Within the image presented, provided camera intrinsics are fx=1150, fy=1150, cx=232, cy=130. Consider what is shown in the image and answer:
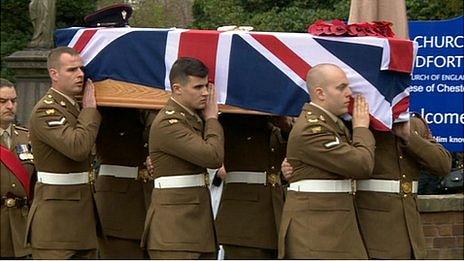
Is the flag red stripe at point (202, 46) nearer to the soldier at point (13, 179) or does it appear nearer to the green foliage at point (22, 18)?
the soldier at point (13, 179)

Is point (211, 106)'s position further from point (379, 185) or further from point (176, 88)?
point (379, 185)

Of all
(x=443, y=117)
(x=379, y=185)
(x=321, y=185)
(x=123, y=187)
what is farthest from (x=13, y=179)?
(x=443, y=117)

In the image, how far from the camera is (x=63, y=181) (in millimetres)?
6625

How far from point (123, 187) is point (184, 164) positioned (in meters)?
1.14

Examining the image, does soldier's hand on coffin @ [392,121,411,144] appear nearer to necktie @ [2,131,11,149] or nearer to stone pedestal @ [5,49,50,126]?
necktie @ [2,131,11,149]

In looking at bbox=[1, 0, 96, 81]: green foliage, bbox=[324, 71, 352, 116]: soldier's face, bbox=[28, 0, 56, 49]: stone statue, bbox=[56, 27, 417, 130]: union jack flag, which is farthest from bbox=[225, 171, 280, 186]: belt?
bbox=[1, 0, 96, 81]: green foliage

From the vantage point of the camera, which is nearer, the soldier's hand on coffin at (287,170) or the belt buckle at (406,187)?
the soldier's hand on coffin at (287,170)

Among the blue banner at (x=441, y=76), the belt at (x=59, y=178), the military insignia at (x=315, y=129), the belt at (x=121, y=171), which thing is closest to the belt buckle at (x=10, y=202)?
the belt at (x=59, y=178)

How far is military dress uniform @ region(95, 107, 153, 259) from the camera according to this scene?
7.34m

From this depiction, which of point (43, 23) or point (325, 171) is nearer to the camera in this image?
point (325, 171)

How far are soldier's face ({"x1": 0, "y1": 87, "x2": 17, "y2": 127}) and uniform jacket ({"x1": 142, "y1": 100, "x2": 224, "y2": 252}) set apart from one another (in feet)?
3.47

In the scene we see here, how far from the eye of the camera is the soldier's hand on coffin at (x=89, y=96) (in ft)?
21.5

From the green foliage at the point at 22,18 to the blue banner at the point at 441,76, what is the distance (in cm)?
1244

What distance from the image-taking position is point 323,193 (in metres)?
6.07
